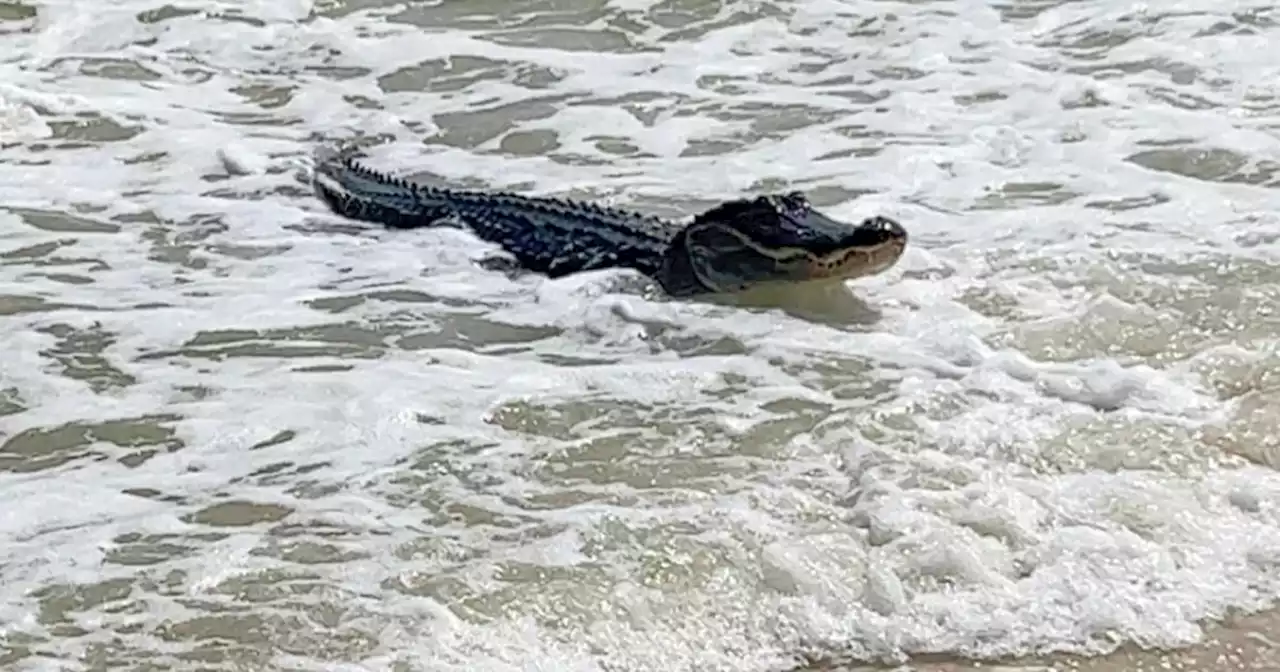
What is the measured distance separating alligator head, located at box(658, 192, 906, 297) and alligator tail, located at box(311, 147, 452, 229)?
3.91 feet

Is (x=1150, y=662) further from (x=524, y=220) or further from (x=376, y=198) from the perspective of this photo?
(x=376, y=198)

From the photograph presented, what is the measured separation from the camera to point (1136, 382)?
5.01 meters

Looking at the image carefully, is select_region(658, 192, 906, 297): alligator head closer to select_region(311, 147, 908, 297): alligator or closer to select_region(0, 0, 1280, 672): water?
select_region(311, 147, 908, 297): alligator

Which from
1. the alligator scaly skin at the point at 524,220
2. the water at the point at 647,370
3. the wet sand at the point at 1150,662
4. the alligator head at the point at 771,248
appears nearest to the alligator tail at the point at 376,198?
the alligator scaly skin at the point at 524,220

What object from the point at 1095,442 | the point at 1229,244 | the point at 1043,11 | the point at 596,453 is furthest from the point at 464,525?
the point at 1043,11

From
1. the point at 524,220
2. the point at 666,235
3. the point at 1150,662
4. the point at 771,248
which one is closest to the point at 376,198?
the point at 524,220

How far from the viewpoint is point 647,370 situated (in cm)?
536

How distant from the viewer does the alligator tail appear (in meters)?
6.96

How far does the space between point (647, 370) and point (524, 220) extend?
1436 millimetres

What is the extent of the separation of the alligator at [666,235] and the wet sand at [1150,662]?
7.64ft

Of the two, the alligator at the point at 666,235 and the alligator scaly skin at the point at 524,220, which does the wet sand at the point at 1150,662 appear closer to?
the alligator at the point at 666,235

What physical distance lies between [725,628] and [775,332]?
2.05 m

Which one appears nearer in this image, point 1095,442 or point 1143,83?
point 1095,442

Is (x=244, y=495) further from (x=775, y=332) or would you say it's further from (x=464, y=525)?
(x=775, y=332)
